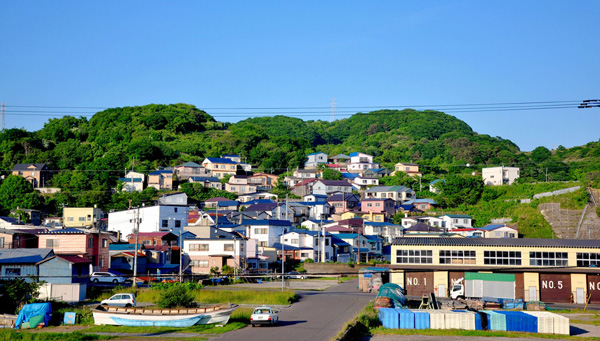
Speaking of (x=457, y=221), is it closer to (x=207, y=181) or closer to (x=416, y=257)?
(x=416, y=257)

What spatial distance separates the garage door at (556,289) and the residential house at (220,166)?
197ft

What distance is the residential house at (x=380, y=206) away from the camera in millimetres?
72750

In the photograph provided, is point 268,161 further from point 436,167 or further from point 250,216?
point 250,216

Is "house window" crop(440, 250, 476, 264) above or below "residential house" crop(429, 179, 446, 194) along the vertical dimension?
below

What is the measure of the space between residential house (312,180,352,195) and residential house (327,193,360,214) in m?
5.95

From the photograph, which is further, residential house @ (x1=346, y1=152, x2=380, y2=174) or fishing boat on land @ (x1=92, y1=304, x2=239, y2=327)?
residential house @ (x1=346, y1=152, x2=380, y2=174)

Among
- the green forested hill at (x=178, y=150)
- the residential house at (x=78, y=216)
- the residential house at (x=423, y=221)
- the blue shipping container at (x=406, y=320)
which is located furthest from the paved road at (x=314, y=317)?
the green forested hill at (x=178, y=150)

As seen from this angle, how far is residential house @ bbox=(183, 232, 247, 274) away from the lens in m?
43.0

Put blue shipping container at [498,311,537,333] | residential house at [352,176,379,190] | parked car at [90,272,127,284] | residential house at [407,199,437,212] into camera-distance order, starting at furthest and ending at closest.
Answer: residential house at [352,176,379,190]
residential house at [407,199,437,212]
parked car at [90,272,127,284]
blue shipping container at [498,311,537,333]

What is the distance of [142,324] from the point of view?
73.9 feet

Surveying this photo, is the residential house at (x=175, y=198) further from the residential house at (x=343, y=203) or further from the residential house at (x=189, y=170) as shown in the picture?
the residential house at (x=343, y=203)

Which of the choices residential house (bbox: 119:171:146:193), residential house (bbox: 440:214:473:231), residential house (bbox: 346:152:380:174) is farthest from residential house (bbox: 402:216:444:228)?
residential house (bbox: 119:171:146:193)

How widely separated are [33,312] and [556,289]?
87.4 feet

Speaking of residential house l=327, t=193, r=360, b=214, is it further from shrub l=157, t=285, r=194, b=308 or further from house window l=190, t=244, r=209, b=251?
shrub l=157, t=285, r=194, b=308
